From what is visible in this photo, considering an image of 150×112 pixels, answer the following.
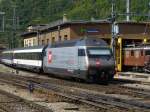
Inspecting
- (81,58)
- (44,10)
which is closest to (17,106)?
(81,58)

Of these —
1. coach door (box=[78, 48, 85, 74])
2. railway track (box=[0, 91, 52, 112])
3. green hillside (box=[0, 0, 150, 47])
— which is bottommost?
railway track (box=[0, 91, 52, 112])

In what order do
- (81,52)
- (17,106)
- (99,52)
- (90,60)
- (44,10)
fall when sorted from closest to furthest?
(17,106)
(90,60)
(99,52)
(81,52)
(44,10)

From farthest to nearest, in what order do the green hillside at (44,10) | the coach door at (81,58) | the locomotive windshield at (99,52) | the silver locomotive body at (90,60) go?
the green hillside at (44,10), the coach door at (81,58), the locomotive windshield at (99,52), the silver locomotive body at (90,60)

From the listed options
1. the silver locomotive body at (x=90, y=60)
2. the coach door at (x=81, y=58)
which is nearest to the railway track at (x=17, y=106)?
the silver locomotive body at (x=90, y=60)

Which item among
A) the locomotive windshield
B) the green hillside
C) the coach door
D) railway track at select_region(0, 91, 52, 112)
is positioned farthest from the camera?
the green hillside

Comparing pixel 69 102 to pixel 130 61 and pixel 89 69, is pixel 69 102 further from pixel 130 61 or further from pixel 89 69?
pixel 130 61

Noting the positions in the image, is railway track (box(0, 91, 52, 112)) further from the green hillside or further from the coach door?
the green hillside

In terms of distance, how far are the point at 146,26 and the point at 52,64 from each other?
28182mm

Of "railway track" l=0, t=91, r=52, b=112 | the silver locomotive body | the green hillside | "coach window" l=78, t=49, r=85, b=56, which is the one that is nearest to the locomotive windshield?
the silver locomotive body

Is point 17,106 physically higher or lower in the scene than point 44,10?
lower

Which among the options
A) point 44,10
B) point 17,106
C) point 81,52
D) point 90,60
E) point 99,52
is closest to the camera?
point 17,106

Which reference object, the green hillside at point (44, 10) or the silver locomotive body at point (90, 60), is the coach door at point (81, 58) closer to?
the silver locomotive body at point (90, 60)

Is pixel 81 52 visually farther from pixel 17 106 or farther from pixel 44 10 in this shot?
pixel 44 10

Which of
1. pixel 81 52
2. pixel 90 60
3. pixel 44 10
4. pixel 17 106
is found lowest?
pixel 17 106
